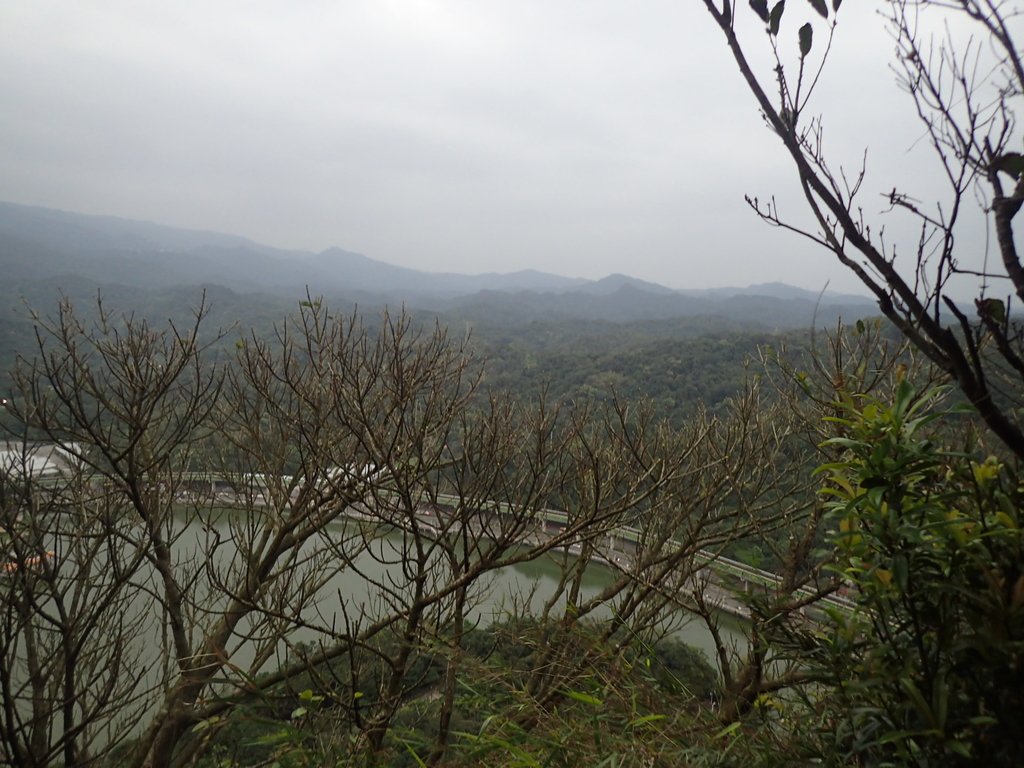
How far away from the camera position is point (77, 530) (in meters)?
3.17

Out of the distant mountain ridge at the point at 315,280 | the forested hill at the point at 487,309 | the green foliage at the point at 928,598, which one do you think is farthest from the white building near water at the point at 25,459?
the distant mountain ridge at the point at 315,280

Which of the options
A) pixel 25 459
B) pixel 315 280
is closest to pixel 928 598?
pixel 25 459

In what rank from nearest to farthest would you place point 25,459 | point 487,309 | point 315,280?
point 25,459 < point 487,309 < point 315,280

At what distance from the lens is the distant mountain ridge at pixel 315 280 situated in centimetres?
6954

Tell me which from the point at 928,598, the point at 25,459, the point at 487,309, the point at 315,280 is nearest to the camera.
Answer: the point at 928,598

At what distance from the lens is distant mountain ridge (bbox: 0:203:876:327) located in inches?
2738

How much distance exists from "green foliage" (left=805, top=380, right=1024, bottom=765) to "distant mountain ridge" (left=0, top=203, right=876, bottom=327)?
22762 mm

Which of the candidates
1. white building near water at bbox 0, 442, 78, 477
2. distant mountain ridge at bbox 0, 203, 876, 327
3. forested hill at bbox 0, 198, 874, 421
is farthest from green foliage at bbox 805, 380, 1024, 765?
distant mountain ridge at bbox 0, 203, 876, 327

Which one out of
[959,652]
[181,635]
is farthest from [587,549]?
[959,652]

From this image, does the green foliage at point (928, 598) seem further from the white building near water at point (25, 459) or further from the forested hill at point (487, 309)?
the white building near water at point (25, 459)

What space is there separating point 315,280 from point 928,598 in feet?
426

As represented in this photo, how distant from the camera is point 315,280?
120688mm

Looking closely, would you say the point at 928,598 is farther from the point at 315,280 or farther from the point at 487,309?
the point at 315,280

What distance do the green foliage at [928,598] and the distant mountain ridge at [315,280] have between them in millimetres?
22762
